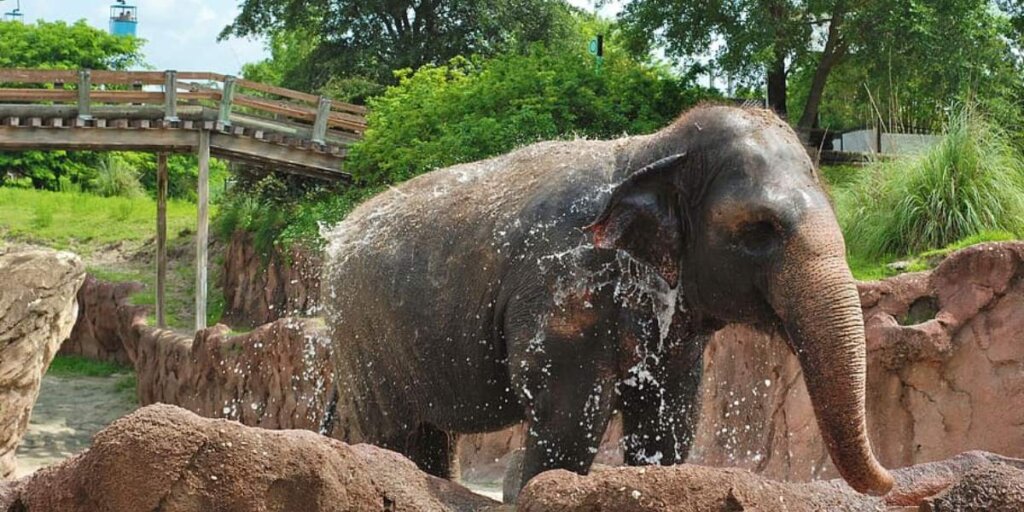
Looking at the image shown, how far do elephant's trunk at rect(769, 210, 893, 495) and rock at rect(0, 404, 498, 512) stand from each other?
58.5 inches

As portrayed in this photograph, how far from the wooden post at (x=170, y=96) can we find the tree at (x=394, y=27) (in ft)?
37.1

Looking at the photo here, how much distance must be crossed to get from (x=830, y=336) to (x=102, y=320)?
1936cm

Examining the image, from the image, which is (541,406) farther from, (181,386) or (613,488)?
(181,386)

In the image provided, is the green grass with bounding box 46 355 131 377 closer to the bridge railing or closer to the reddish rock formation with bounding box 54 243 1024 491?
the bridge railing

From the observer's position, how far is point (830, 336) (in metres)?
4.56

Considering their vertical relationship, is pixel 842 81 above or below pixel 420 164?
above

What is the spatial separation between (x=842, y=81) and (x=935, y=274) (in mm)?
12359

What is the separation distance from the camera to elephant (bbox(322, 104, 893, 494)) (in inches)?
187

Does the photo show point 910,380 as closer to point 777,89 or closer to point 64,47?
point 777,89

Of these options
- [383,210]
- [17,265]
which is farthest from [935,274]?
[17,265]

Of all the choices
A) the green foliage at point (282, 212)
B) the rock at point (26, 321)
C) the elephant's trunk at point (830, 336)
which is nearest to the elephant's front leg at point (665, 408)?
the elephant's trunk at point (830, 336)

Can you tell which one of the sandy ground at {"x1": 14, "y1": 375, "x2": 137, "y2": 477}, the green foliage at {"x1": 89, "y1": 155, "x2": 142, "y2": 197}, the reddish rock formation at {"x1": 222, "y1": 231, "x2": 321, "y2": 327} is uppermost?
the green foliage at {"x1": 89, "y1": 155, "x2": 142, "y2": 197}

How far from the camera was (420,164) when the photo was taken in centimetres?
1507

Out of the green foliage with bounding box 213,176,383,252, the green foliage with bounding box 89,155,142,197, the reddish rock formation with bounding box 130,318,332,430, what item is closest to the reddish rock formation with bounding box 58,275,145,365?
the green foliage with bounding box 213,176,383,252
